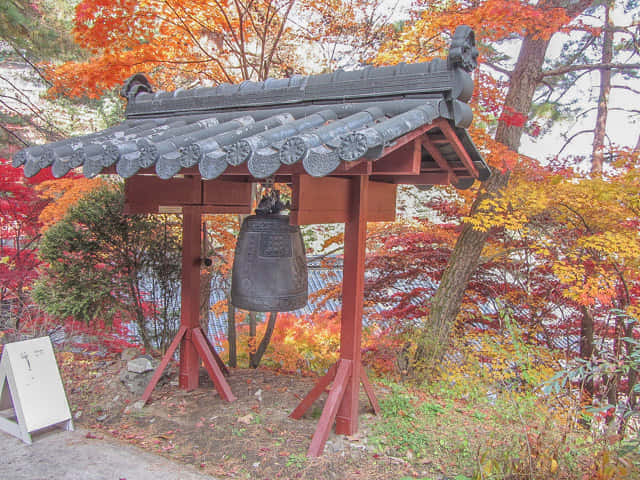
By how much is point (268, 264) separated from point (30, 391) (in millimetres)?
2304

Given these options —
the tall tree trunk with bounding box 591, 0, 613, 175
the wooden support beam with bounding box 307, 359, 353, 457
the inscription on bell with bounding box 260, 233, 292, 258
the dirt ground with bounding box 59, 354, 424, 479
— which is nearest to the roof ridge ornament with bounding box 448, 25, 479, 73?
the inscription on bell with bounding box 260, 233, 292, 258

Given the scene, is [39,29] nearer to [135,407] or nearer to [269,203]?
[269,203]

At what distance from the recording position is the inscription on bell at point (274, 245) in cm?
343

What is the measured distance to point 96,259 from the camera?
5.41 metres

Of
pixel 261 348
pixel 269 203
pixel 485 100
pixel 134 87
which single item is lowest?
pixel 261 348

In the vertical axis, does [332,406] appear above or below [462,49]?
below

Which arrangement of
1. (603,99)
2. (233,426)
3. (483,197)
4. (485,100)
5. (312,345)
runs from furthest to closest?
(603,99)
(312,345)
(483,197)
(485,100)
(233,426)

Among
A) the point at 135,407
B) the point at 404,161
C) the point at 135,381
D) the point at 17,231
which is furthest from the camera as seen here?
the point at 17,231

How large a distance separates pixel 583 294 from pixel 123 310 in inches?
223

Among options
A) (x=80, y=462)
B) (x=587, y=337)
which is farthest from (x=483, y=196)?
(x=80, y=462)

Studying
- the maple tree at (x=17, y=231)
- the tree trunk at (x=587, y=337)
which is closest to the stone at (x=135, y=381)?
the maple tree at (x=17, y=231)

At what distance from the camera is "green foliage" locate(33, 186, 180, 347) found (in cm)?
520

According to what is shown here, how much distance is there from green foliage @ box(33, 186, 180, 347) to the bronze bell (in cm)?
253

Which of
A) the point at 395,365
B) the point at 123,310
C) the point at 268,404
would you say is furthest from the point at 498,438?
the point at 123,310
